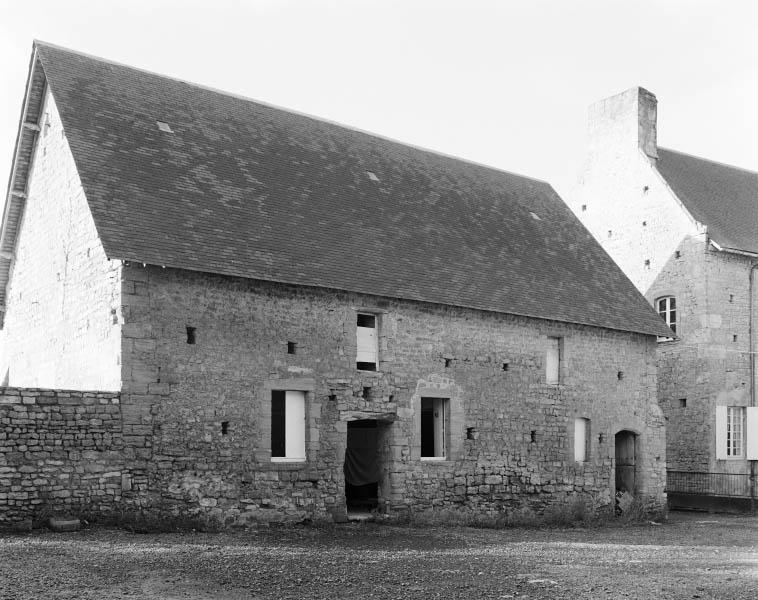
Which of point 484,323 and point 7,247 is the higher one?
point 7,247

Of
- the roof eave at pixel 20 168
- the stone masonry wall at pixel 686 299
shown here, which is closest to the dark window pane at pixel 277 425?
the roof eave at pixel 20 168

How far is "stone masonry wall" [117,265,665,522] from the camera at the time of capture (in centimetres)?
1538

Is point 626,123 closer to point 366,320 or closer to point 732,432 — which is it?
point 732,432

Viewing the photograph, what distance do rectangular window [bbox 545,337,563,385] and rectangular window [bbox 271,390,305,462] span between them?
6.68 m

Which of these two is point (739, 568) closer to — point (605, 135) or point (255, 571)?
point (255, 571)

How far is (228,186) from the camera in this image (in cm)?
1825

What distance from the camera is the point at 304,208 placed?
1900 centimetres

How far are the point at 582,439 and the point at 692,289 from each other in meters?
7.36

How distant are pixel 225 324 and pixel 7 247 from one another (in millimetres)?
7425

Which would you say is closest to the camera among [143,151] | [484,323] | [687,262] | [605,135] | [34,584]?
[34,584]

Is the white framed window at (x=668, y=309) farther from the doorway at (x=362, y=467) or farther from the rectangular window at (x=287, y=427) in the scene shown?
the rectangular window at (x=287, y=427)

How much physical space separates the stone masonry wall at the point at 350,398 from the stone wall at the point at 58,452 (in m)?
0.40

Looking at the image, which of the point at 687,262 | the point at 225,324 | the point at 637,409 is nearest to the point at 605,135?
the point at 687,262

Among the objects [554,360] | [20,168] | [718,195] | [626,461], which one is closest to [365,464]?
[554,360]
